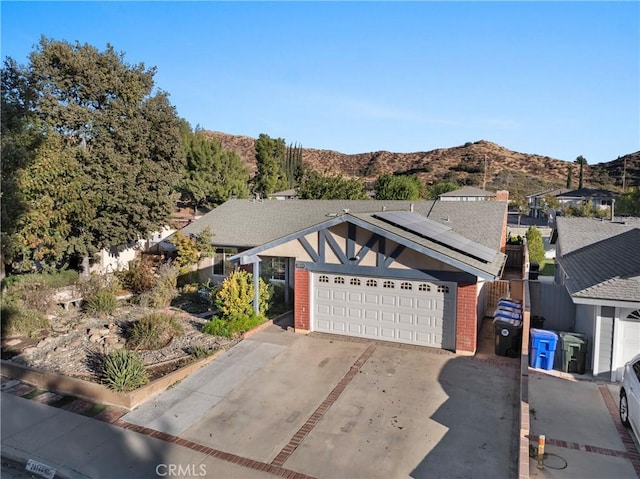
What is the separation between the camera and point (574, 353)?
36.2ft

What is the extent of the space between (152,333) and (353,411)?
6.91 m

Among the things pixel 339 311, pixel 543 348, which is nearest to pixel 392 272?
pixel 339 311

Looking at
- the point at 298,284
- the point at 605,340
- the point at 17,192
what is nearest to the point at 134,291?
the point at 17,192

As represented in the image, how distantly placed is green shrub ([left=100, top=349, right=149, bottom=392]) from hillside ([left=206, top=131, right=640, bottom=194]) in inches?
2778

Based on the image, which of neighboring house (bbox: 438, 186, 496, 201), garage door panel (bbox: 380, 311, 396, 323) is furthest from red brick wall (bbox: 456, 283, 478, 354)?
neighboring house (bbox: 438, 186, 496, 201)

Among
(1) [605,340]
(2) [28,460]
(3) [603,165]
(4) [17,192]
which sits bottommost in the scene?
(2) [28,460]

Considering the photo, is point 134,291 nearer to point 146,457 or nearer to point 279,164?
point 146,457

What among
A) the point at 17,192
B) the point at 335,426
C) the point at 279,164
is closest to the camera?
the point at 335,426

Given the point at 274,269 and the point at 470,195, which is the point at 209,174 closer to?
the point at 274,269

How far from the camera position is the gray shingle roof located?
1997 cm

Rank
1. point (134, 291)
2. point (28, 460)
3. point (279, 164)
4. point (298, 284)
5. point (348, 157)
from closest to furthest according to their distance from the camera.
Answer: point (28, 460) < point (298, 284) < point (134, 291) < point (279, 164) < point (348, 157)

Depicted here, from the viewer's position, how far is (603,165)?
10325 cm

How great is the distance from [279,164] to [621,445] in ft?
177

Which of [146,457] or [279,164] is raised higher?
[279,164]
